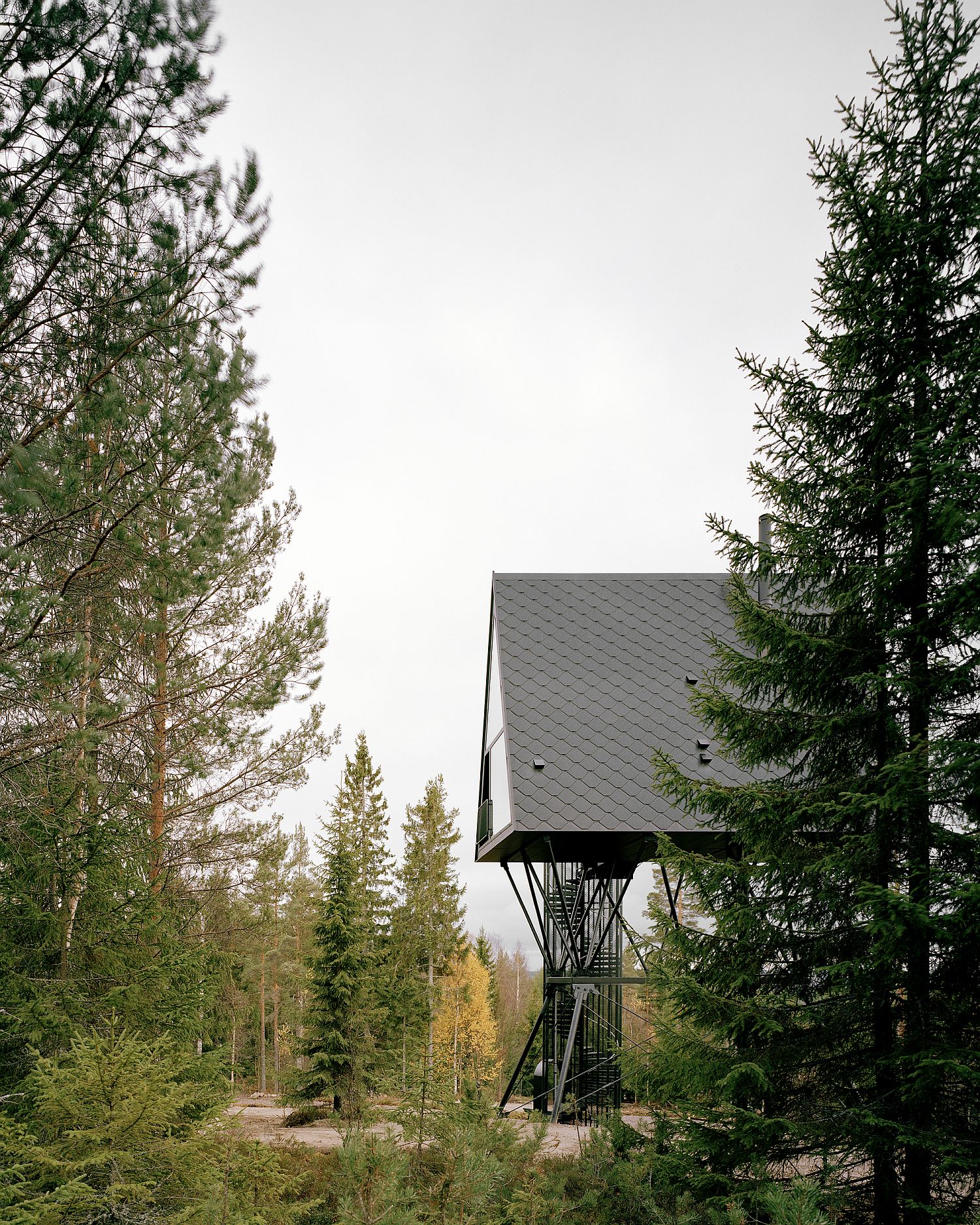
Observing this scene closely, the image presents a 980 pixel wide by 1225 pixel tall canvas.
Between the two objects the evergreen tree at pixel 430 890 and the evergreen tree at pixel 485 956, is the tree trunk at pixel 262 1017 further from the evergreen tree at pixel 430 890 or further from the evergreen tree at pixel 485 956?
the evergreen tree at pixel 485 956

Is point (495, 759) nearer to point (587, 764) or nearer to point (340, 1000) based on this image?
point (587, 764)

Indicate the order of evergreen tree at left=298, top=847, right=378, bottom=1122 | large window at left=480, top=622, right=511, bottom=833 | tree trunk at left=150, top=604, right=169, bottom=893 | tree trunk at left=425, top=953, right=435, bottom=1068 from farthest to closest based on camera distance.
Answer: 1. tree trunk at left=425, top=953, right=435, bottom=1068
2. evergreen tree at left=298, top=847, right=378, bottom=1122
3. large window at left=480, top=622, right=511, bottom=833
4. tree trunk at left=150, top=604, right=169, bottom=893

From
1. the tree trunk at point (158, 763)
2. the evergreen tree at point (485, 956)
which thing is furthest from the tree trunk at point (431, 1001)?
the tree trunk at point (158, 763)

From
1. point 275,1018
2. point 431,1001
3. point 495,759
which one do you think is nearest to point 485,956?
point 275,1018

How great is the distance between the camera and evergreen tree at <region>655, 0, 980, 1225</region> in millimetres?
4641

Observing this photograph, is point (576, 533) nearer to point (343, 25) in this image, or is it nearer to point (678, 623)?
point (678, 623)

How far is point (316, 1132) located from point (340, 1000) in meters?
2.56

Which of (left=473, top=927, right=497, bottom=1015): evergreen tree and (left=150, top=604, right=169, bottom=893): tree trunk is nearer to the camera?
(left=150, top=604, right=169, bottom=893): tree trunk

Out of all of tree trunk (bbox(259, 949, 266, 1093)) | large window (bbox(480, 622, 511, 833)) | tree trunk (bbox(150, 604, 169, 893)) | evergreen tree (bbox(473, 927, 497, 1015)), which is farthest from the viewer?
evergreen tree (bbox(473, 927, 497, 1015))

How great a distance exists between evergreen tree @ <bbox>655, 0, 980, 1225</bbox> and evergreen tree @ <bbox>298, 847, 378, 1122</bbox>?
10126 millimetres

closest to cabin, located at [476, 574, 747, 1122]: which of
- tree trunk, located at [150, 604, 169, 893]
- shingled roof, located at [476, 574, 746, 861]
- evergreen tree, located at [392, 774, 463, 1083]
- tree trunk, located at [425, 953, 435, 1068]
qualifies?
shingled roof, located at [476, 574, 746, 861]

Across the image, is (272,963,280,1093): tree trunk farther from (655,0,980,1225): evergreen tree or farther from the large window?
(655,0,980,1225): evergreen tree

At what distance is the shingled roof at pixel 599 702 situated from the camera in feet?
35.2

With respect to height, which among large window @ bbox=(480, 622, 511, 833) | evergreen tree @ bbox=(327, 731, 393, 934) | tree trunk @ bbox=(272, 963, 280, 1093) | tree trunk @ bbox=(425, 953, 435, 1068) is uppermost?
large window @ bbox=(480, 622, 511, 833)
